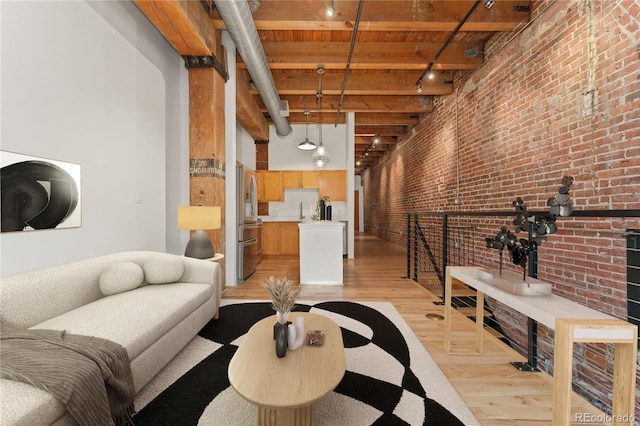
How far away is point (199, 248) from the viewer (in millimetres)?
3213

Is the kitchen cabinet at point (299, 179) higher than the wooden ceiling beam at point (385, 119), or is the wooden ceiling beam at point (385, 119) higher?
the wooden ceiling beam at point (385, 119)

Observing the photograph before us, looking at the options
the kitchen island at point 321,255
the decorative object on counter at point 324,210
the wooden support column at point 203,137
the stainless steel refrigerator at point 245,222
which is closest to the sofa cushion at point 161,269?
the wooden support column at point 203,137

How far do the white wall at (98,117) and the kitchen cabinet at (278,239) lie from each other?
12.0ft

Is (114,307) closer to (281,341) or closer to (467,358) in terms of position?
(281,341)

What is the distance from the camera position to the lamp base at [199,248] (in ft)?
10.5

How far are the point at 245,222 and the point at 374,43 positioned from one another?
3621 millimetres

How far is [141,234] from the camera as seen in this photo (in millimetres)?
3125

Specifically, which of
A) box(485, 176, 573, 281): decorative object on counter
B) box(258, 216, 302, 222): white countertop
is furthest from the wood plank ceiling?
box(258, 216, 302, 222): white countertop

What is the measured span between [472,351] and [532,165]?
2.44 meters

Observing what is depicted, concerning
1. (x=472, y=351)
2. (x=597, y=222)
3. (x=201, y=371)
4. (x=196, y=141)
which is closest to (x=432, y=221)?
(x=597, y=222)

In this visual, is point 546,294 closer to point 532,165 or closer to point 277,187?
point 532,165

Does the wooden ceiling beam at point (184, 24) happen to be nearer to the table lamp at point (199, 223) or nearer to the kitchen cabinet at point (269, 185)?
the table lamp at point (199, 223)

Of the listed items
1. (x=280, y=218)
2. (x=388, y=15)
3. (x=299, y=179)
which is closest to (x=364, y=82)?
(x=388, y=15)

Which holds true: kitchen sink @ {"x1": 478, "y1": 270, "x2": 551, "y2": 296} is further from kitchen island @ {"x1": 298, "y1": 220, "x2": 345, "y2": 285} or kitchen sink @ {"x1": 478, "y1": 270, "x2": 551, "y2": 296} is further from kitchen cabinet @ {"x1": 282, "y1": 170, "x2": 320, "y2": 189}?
kitchen cabinet @ {"x1": 282, "y1": 170, "x2": 320, "y2": 189}
